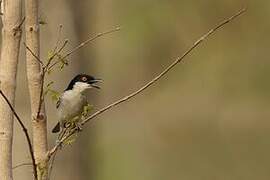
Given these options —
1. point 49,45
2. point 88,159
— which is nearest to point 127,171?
point 88,159

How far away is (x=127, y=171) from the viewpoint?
698 cm

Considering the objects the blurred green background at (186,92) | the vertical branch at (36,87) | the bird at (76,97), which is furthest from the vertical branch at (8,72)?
the blurred green background at (186,92)

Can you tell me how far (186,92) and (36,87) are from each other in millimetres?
7198

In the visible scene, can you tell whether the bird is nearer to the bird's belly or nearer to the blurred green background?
the bird's belly

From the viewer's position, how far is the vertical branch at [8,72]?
4.91ft

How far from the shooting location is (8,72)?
152cm

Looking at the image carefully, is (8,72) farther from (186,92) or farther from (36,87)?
(186,92)

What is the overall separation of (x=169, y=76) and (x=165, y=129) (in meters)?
1.03

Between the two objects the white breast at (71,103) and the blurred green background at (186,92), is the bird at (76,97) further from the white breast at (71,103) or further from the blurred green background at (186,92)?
the blurred green background at (186,92)

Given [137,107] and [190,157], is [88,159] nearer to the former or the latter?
[190,157]

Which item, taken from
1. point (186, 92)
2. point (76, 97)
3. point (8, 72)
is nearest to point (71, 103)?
point (76, 97)

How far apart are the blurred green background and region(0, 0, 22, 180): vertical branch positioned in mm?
4965

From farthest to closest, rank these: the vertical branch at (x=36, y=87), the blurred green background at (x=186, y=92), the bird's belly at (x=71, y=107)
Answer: the blurred green background at (x=186, y=92) < the bird's belly at (x=71, y=107) < the vertical branch at (x=36, y=87)

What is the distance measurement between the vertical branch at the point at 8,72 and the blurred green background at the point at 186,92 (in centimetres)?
497
